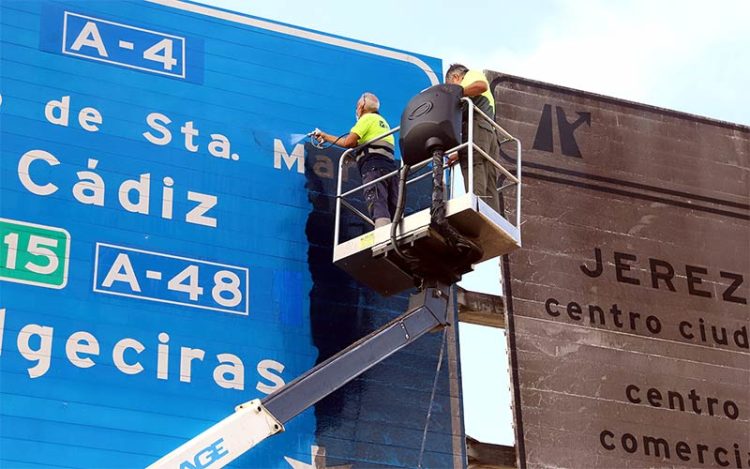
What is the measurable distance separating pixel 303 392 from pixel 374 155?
3.13 metres

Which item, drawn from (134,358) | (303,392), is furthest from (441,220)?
(134,358)

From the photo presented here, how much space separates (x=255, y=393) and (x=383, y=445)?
147 cm

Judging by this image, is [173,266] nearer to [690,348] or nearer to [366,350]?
[366,350]

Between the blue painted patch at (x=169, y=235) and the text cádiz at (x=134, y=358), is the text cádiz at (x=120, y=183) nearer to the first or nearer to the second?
the blue painted patch at (x=169, y=235)

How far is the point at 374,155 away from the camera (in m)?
16.6

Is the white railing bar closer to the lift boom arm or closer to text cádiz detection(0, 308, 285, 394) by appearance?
the lift boom arm

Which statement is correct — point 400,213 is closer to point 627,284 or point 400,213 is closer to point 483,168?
point 483,168

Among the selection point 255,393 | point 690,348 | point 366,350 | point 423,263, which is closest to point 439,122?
point 423,263

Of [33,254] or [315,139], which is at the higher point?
[315,139]

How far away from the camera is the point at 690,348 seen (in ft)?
58.9

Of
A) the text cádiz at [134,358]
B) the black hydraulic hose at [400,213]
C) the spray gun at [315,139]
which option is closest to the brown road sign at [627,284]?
the black hydraulic hose at [400,213]

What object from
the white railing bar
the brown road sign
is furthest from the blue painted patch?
the brown road sign

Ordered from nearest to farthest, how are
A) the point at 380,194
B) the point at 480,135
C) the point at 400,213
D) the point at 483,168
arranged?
the point at 400,213, the point at 483,168, the point at 480,135, the point at 380,194

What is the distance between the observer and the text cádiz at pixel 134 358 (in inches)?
585
